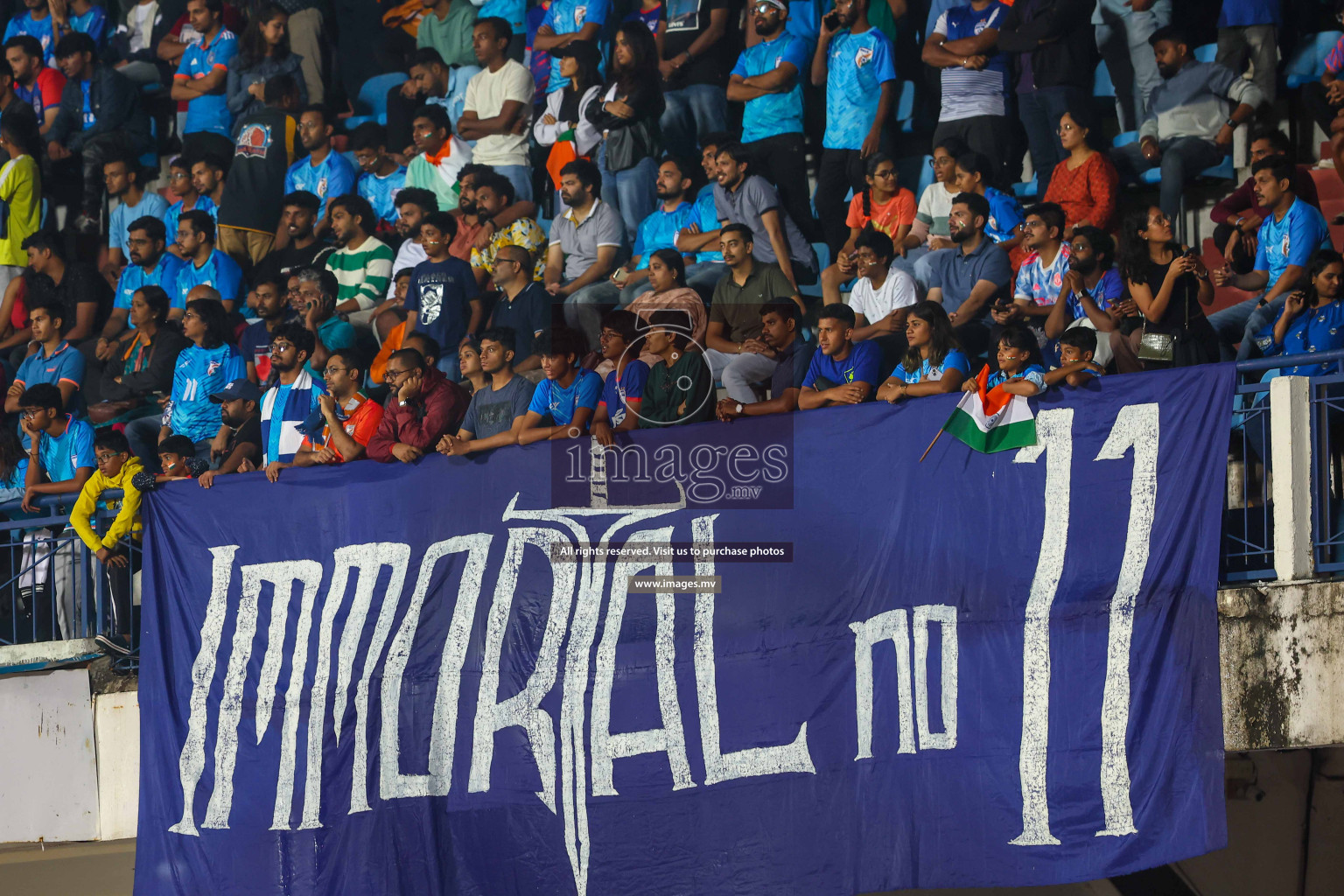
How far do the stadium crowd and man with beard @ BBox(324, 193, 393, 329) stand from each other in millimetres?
25

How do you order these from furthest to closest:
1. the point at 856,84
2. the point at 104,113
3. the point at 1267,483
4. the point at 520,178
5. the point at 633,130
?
the point at 104,113 → the point at 520,178 → the point at 633,130 → the point at 856,84 → the point at 1267,483

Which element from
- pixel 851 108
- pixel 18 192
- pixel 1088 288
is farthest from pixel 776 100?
pixel 18 192

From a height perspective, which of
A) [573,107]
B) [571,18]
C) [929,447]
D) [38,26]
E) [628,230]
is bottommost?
[929,447]

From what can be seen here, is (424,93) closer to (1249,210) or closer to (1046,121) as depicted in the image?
(1046,121)

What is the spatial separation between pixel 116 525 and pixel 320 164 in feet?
14.5

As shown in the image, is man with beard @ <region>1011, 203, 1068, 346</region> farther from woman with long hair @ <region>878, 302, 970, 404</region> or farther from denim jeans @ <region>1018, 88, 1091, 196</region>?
denim jeans @ <region>1018, 88, 1091, 196</region>

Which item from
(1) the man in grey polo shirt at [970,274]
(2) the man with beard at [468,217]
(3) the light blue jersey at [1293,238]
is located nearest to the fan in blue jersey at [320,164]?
(2) the man with beard at [468,217]

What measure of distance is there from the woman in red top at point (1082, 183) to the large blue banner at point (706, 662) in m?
2.66

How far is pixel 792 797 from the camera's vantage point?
7617 millimetres

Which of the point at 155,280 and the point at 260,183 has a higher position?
the point at 260,183

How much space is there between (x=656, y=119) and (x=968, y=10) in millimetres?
2451

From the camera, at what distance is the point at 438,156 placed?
12.7 m

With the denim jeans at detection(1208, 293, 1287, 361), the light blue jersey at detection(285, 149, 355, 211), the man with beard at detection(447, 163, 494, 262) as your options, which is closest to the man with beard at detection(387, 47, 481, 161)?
the light blue jersey at detection(285, 149, 355, 211)

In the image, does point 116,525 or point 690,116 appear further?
point 690,116
